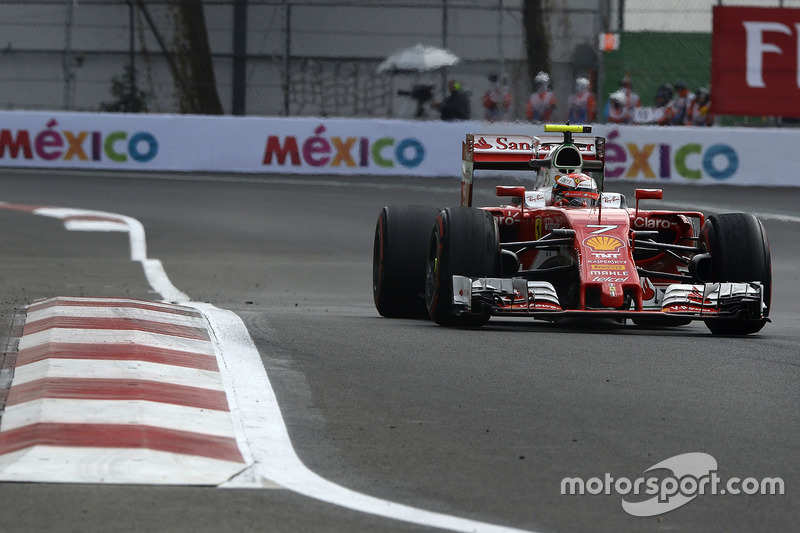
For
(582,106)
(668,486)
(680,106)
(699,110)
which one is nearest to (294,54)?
(582,106)

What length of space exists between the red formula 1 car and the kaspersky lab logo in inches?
135

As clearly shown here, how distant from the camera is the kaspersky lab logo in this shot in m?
4.73

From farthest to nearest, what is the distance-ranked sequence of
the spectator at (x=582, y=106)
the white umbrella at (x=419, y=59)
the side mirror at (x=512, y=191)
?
the white umbrella at (x=419, y=59) < the spectator at (x=582, y=106) < the side mirror at (x=512, y=191)

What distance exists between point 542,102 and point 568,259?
1782 cm

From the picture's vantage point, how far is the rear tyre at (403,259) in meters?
9.65

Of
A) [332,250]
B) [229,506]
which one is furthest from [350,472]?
[332,250]

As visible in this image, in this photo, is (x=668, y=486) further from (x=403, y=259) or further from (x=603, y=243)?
(x=403, y=259)

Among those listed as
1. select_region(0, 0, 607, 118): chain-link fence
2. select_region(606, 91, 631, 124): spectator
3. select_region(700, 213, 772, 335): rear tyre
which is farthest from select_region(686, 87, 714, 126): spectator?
select_region(700, 213, 772, 335): rear tyre

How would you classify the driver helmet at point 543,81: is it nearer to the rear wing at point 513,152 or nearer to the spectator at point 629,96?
the spectator at point 629,96

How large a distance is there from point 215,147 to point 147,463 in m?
18.1

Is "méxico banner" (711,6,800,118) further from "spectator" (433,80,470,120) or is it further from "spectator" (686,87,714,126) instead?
"spectator" (433,80,470,120)

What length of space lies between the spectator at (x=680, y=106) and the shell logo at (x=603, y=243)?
653 inches

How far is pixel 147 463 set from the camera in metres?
4.86

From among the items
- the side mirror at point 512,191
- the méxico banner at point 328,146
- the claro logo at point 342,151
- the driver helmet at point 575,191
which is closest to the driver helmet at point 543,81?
the méxico banner at point 328,146
